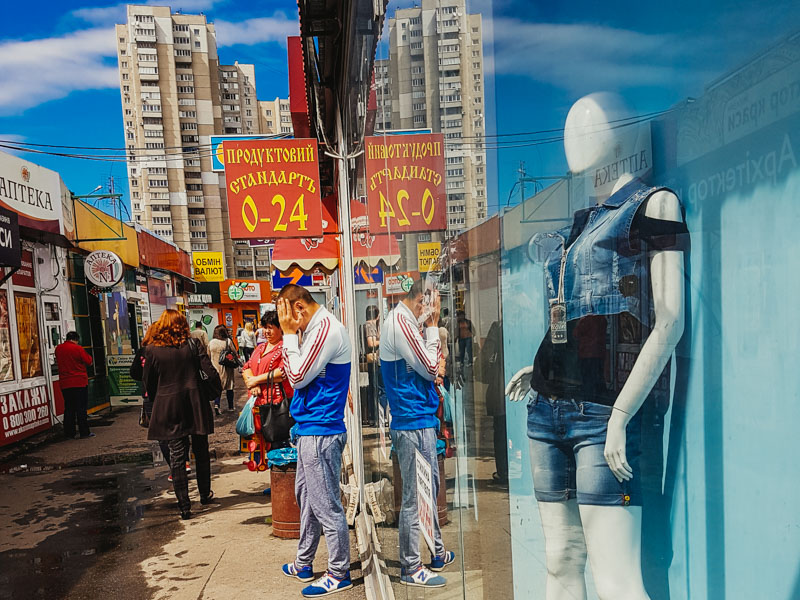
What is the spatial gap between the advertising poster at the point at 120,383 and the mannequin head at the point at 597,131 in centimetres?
1478

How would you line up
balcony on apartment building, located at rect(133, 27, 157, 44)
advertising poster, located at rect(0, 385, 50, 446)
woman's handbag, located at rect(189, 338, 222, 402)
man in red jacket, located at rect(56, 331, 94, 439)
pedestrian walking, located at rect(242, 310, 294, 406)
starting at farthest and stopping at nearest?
balcony on apartment building, located at rect(133, 27, 157, 44), man in red jacket, located at rect(56, 331, 94, 439), advertising poster, located at rect(0, 385, 50, 446), woman's handbag, located at rect(189, 338, 222, 402), pedestrian walking, located at rect(242, 310, 294, 406)

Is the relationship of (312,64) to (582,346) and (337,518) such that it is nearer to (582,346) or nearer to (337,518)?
(337,518)

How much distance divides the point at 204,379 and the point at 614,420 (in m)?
5.20

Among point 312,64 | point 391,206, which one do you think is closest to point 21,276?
point 312,64

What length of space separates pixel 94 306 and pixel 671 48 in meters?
15.8

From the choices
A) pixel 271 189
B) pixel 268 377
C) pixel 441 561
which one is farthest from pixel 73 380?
pixel 441 561

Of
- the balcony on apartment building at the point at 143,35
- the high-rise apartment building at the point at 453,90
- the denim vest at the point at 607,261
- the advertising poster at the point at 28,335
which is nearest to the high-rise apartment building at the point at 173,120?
the balcony on apartment building at the point at 143,35

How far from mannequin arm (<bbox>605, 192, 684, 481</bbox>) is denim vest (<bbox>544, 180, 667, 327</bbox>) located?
1 centimetres

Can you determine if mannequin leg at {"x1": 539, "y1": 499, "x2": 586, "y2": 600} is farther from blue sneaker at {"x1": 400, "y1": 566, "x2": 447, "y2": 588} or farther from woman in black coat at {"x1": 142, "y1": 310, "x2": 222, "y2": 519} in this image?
woman in black coat at {"x1": 142, "y1": 310, "x2": 222, "y2": 519}

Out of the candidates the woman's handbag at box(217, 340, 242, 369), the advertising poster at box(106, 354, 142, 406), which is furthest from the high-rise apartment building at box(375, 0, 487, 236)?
the advertising poster at box(106, 354, 142, 406)

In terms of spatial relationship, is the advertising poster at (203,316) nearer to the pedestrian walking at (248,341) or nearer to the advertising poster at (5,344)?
the pedestrian walking at (248,341)

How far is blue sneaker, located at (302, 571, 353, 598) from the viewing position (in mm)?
3773

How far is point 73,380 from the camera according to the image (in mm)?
9828

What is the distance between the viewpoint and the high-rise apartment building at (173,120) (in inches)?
2697
